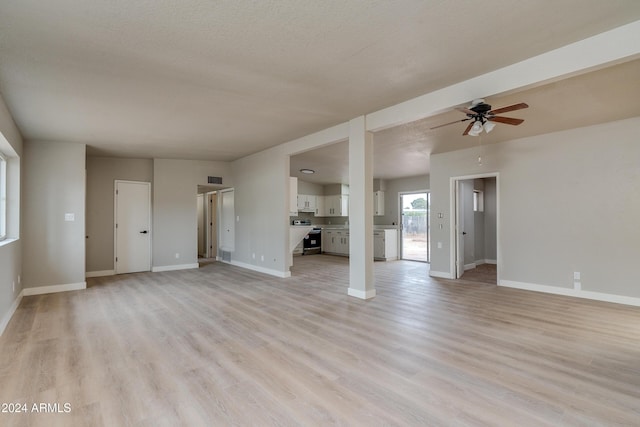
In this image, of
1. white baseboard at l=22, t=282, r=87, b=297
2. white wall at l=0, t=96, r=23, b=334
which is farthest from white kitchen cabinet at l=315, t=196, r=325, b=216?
white wall at l=0, t=96, r=23, b=334

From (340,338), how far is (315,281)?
281 centimetres

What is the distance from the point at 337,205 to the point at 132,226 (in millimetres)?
6294

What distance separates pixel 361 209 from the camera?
4.58 metres

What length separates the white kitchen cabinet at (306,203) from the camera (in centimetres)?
1073

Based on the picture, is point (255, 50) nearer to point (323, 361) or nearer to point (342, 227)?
point (323, 361)

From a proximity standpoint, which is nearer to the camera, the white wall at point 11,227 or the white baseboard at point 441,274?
the white wall at point 11,227

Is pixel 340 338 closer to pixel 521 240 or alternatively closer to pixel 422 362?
pixel 422 362

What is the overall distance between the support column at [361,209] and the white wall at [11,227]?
4154mm

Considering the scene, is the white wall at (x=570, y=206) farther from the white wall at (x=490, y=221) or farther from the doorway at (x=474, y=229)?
the white wall at (x=490, y=221)

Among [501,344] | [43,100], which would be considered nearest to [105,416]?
[501,344]

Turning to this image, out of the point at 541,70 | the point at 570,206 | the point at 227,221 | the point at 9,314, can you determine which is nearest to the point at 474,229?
the point at 570,206

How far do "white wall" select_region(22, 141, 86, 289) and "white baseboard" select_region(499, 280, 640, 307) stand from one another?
751cm

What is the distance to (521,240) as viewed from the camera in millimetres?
5398

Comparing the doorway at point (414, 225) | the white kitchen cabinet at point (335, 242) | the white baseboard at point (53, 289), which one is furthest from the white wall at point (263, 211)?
the doorway at point (414, 225)
